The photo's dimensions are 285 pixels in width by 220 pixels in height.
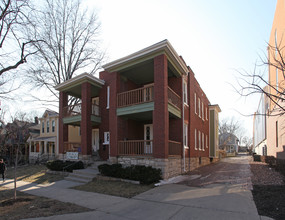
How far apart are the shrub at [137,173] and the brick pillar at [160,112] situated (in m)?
0.97

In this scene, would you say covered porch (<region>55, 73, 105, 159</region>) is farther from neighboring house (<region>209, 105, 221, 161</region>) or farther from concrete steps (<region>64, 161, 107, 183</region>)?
neighboring house (<region>209, 105, 221, 161</region>)

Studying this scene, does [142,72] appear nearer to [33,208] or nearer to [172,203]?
[172,203]

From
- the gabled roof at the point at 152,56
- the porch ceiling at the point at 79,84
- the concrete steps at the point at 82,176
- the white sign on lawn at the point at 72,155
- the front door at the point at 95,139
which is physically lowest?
the concrete steps at the point at 82,176

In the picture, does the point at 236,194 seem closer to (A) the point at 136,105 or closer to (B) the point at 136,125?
(A) the point at 136,105

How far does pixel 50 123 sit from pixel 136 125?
16363 mm

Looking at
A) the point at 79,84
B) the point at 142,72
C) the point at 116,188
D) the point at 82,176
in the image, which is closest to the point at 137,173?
the point at 116,188

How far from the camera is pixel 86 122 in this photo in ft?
52.3

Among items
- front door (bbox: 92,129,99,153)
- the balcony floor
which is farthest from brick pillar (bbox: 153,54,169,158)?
front door (bbox: 92,129,99,153)

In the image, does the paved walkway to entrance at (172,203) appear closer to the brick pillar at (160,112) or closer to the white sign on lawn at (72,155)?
the brick pillar at (160,112)

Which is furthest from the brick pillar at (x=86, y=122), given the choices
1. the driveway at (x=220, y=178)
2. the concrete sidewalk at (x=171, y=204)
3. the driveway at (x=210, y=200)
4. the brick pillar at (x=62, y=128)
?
the driveway at (x=210, y=200)

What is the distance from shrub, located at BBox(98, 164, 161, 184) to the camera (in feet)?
33.4

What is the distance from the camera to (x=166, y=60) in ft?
39.1

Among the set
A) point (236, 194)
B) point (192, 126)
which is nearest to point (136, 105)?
point (192, 126)

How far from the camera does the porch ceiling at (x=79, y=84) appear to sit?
52.7 ft
